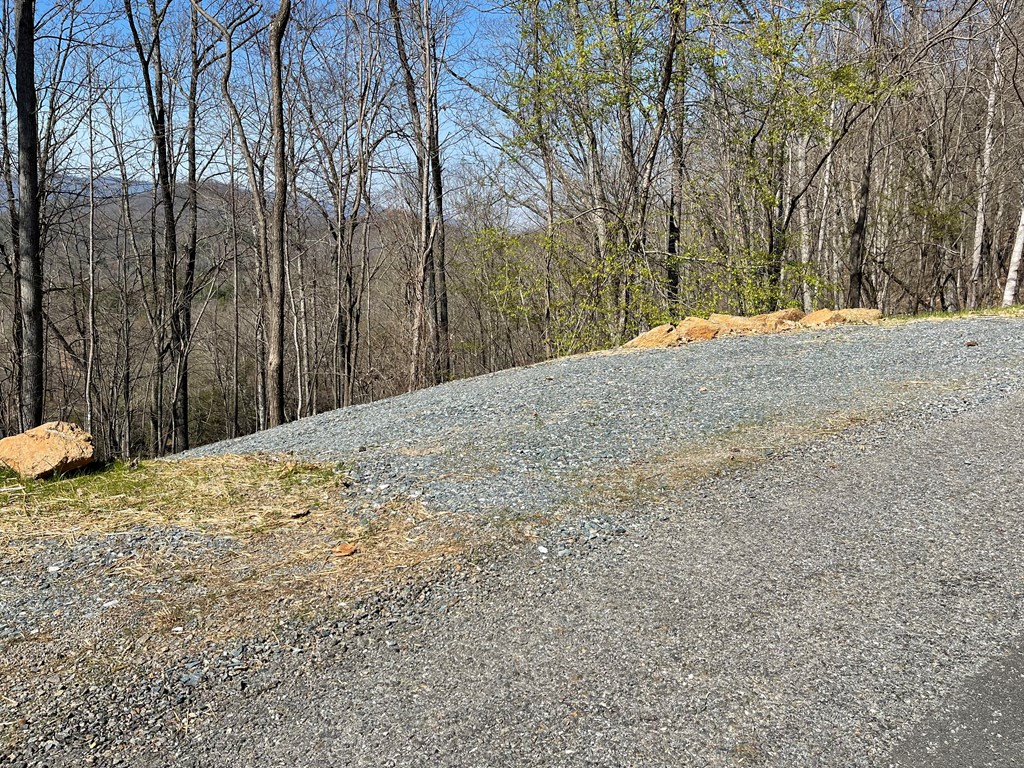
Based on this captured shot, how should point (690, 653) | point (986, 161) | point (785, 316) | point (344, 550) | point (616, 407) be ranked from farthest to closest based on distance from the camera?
point (986, 161) → point (785, 316) → point (616, 407) → point (344, 550) → point (690, 653)

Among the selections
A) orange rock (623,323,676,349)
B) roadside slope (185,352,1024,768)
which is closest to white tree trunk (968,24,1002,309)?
orange rock (623,323,676,349)

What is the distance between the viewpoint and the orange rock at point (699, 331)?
9148 mm

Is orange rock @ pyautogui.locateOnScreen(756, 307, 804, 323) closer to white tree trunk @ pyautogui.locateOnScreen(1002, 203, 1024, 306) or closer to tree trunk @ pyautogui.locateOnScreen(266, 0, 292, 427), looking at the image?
white tree trunk @ pyautogui.locateOnScreen(1002, 203, 1024, 306)

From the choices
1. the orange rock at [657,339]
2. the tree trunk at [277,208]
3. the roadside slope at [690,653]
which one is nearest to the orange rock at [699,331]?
the orange rock at [657,339]

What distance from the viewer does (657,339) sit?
9328mm

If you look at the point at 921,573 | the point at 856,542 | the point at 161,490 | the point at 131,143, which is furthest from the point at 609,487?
the point at 131,143

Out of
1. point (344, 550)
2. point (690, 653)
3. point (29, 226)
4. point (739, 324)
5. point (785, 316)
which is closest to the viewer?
point (690, 653)

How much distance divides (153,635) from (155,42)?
15.6 metres

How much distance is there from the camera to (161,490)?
437 cm

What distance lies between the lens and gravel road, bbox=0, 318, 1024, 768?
2.01 meters

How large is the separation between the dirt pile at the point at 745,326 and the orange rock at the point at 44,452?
21.0 feet

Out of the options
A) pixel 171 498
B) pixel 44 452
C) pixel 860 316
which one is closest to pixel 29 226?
pixel 44 452

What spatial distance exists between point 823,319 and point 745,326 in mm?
1032

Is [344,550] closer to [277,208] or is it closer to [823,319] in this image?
[277,208]
